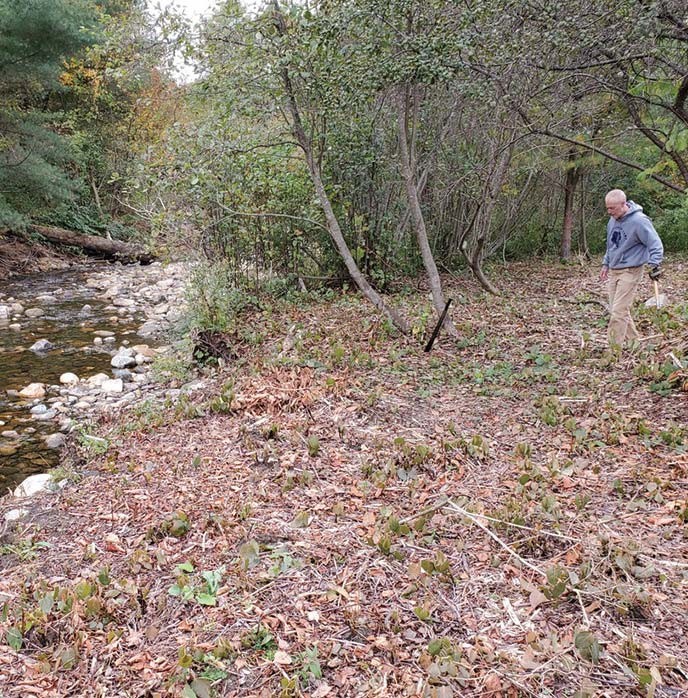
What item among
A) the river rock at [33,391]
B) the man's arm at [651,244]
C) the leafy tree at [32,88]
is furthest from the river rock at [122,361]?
the leafy tree at [32,88]

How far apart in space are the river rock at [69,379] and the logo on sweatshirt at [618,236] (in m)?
6.13

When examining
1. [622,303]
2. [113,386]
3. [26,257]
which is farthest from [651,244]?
[26,257]

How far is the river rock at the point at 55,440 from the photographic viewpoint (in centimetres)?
473

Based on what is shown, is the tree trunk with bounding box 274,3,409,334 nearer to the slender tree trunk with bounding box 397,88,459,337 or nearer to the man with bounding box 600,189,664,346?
the slender tree trunk with bounding box 397,88,459,337

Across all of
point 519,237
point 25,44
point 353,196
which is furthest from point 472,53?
point 25,44

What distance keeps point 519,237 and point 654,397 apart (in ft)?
29.5

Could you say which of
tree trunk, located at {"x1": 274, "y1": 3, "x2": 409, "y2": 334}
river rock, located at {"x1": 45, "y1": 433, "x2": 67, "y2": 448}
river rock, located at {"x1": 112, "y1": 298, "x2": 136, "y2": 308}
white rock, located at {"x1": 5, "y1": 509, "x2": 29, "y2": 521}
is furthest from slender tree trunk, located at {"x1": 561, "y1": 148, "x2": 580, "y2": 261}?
white rock, located at {"x1": 5, "y1": 509, "x2": 29, "y2": 521}

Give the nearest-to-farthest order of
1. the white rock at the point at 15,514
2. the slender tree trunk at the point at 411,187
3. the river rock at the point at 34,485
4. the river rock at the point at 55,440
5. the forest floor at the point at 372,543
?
the forest floor at the point at 372,543, the white rock at the point at 15,514, the river rock at the point at 34,485, the river rock at the point at 55,440, the slender tree trunk at the point at 411,187

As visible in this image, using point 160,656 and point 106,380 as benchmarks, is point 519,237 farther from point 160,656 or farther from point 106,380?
point 160,656

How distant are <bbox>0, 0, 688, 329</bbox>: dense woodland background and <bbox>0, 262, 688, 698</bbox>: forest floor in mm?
2283

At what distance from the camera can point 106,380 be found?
6.34 meters

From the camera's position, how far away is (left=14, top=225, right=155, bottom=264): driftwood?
15.0 m

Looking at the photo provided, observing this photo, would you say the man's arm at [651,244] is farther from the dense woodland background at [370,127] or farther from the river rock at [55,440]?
the river rock at [55,440]

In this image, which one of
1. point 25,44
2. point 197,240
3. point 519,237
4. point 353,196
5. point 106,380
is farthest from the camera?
point 519,237
